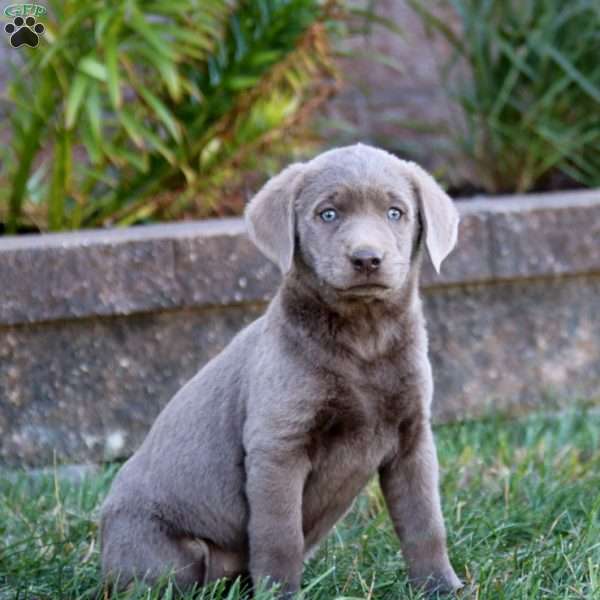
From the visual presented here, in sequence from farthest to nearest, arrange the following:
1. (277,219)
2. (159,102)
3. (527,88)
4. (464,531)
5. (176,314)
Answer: (527,88) → (159,102) → (176,314) → (464,531) → (277,219)

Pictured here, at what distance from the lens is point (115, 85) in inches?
189

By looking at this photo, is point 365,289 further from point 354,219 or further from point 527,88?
point 527,88

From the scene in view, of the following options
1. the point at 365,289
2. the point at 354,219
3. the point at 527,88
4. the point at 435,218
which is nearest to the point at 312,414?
the point at 365,289

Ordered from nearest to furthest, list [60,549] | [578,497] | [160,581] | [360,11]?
[160,581] < [60,549] < [578,497] < [360,11]

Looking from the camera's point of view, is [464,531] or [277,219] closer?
[277,219]

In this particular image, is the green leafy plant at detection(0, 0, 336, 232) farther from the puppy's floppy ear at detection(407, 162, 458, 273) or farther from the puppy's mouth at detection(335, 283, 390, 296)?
the puppy's mouth at detection(335, 283, 390, 296)

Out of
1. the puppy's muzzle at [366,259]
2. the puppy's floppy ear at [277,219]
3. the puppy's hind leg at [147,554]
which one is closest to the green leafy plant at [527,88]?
the puppy's floppy ear at [277,219]

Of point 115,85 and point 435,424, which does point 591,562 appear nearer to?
point 435,424

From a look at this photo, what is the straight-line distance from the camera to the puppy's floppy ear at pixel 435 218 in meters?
Result: 3.16

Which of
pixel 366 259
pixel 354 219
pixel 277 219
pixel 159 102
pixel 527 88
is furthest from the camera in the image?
pixel 527 88

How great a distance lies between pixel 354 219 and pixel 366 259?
0.50ft

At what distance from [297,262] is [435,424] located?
6.34ft

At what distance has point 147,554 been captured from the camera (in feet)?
10.5

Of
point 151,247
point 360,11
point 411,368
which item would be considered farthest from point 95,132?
point 411,368
